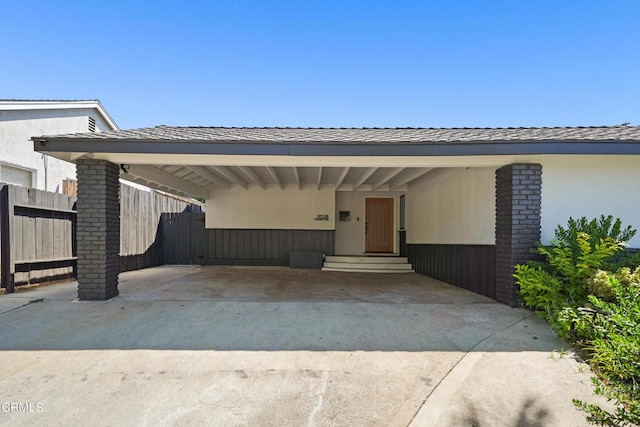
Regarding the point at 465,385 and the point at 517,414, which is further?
the point at 465,385

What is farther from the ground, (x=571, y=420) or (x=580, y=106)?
(x=580, y=106)

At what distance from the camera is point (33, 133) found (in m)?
8.59

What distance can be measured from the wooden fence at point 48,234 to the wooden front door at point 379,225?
750 centimetres

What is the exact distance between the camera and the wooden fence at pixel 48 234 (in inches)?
215

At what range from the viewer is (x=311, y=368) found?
2.80 meters

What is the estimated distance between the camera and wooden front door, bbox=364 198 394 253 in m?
11.3

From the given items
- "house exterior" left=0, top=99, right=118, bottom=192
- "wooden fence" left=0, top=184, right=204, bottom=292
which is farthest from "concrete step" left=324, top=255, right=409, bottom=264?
"house exterior" left=0, top=99, right=118, bottom=192

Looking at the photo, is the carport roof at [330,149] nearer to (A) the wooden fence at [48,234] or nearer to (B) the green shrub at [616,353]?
(A) the wooden fence at [48,234]

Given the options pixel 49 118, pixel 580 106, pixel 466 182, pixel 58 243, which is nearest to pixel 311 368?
pixel 466 182

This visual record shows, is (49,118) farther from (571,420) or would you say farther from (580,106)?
(580,106)

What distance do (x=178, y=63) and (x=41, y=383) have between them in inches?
401

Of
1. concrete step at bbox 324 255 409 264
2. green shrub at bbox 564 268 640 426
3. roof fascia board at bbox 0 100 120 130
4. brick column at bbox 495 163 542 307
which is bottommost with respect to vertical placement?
concrete step at bbox 324 255 409 264

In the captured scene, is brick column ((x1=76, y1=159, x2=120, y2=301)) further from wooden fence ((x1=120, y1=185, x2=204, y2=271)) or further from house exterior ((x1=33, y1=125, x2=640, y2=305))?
wooden fence ((x1=120, y1=185, x2=204, y2=271))

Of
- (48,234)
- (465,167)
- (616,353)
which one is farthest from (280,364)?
(48,234)
